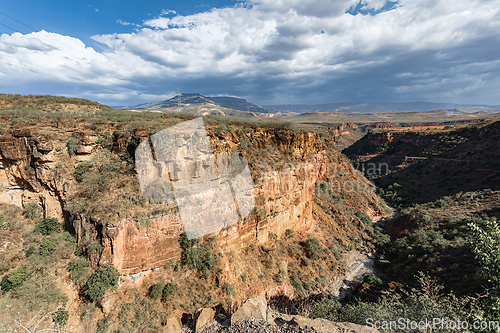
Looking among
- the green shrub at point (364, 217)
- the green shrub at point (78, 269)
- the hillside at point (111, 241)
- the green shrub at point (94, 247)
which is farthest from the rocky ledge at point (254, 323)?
the green shrub at point (364, 217)

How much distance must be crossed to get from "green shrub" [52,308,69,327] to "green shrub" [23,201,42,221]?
824cm

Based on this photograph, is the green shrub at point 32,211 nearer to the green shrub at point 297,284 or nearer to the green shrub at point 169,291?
the green shrub at point 169,291

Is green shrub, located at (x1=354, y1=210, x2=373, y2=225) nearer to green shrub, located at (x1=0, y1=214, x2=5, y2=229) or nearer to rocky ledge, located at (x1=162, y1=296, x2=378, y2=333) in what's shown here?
rocky ledge, located at (x1=162, y1=296, x2=378, y2=333)

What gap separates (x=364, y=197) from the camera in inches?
1674

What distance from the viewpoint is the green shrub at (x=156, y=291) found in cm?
1492

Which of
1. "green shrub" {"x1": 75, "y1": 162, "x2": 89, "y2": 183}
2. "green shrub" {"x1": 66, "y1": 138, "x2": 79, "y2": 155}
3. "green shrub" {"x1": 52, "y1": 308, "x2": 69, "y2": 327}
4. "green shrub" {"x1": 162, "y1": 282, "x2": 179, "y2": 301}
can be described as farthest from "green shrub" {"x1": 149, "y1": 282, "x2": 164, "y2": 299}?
"green shrub" {"x1": 66, "y1": 138, "x2": 79, "y2": 155}

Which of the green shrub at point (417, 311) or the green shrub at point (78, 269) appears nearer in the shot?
the green shrub at point (417, 311)

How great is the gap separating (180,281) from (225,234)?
519 centimetres

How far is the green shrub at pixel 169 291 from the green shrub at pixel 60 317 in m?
5.73

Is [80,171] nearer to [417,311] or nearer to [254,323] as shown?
[254,323]

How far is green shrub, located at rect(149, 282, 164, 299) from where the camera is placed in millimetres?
14922

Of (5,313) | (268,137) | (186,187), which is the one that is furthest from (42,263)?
(268,137)

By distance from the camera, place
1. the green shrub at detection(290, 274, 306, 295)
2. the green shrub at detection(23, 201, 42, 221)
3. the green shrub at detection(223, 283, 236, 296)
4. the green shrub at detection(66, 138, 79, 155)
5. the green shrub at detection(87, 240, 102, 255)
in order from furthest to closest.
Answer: the green shrub at detection(290, 274, 306, 295) → the green shrub at detection(66, 138, 79, 155) → the green shrub at detection(223, 283, 236, 296) → the green shrub at detection(23, 201, 42, 221) → the green shrub at detection(87, 240, 102, 255)

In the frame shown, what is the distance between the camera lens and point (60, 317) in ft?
42.1
